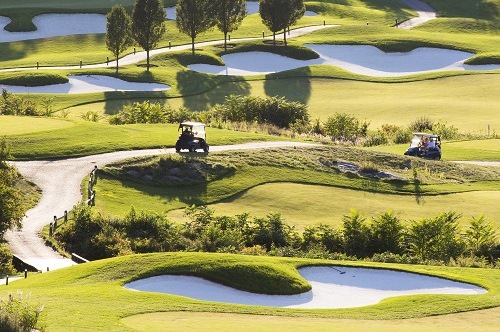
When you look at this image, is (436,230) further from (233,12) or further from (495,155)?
(233,12)

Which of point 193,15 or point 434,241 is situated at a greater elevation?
point 193,15

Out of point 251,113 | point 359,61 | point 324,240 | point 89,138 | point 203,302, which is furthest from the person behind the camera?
point 359,61

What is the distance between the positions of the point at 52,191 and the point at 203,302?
84.0 feet

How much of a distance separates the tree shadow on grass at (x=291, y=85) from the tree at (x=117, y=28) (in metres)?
15.3

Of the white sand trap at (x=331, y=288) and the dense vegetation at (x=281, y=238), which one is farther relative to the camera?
the dense vegetation at (x=281, y=238)

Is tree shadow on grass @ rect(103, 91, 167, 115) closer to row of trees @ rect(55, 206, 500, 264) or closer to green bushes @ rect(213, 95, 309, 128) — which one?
green bushes @ rect(213, 95, 309, 128)

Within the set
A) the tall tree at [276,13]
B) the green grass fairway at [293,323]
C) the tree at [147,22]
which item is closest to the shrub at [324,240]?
the green grass fairway at [293,323]

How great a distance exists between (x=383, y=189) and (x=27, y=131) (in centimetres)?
2304

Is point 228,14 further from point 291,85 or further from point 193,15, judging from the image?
point 291,85

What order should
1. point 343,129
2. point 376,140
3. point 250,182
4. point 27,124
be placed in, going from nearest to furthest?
point 250,182 → point 27,124 → point 376,140 → point 343,129

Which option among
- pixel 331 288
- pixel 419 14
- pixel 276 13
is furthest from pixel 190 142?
pixel 419 14

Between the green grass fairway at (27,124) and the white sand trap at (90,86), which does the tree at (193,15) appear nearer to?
the white sand trap at (90,86)

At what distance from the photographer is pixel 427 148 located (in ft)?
234

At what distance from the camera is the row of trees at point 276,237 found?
154ft
